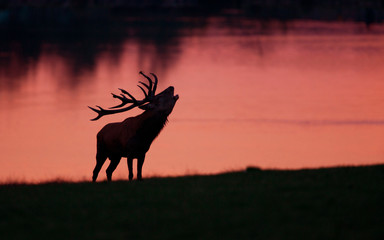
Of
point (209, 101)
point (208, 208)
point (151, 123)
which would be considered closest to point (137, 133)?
point (151, 123)

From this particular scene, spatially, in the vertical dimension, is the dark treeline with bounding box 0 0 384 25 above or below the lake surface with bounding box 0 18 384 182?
below

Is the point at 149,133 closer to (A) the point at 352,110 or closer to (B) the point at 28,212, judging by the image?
(B) the point at 28,212

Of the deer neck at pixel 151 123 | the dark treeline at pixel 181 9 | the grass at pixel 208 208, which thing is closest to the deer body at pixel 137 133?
the deer neck at pixel 151 123

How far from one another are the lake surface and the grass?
15.5 feet

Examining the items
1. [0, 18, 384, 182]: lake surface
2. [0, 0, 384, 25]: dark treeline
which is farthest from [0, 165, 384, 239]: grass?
[0, 0, 384, 25]: dark treeline

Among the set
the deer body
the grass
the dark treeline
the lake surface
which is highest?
the deer body

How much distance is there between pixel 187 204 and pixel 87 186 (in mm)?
2605

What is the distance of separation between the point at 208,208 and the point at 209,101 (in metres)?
28.6

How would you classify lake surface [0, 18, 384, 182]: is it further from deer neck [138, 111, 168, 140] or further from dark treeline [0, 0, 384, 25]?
dark treeline [0, 0, 384, 25]

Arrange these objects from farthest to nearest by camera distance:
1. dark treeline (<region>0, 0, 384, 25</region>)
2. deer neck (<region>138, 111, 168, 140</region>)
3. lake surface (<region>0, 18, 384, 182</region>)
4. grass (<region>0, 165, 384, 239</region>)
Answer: dark treeline (<region>0, 0, 384, 25</region>), lake surface (<region>0, 18, 384, 182</region>), deer neck (<region>138, 111, 168, 140</region>), grass (<region>0, 165, 384, 239</region>)

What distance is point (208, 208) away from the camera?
11.2 m

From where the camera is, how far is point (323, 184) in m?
12.6

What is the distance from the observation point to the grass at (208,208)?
10.1m

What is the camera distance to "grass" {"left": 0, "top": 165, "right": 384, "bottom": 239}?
33.0 feet
